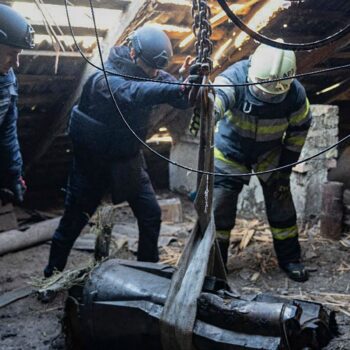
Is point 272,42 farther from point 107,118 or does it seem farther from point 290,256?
point 290,256

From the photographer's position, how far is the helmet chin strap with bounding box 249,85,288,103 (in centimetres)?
415

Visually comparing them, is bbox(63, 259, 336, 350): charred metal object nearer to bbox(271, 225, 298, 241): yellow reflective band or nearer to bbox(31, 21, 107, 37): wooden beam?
bbox(271, 225, 298, 241): yellow reflective band

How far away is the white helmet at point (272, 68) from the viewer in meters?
4.10

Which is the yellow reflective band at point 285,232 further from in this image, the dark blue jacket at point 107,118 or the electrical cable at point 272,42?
the electrical cable at point 272,42

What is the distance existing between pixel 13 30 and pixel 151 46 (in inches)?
38.1

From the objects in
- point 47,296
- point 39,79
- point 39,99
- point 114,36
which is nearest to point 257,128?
point 114,36

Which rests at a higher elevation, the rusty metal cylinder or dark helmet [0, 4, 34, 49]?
dark helmet [0, 4, 34, 49]

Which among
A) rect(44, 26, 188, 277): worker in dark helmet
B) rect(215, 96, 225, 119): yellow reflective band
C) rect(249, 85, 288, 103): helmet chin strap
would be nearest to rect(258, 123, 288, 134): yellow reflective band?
rect(249, 85, 288, 103): helmet chin strap

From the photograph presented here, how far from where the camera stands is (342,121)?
851 cm

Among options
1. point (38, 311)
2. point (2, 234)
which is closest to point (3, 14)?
point (38, 311)

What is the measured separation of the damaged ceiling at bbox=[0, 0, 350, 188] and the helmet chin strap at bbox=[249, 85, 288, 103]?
4.17 ft

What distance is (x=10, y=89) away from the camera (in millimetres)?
4105

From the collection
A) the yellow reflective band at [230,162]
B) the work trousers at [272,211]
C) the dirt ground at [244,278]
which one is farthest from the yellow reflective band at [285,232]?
the yellow reflective band at [230,162]

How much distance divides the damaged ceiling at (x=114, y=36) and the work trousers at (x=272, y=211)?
5.24 feet
